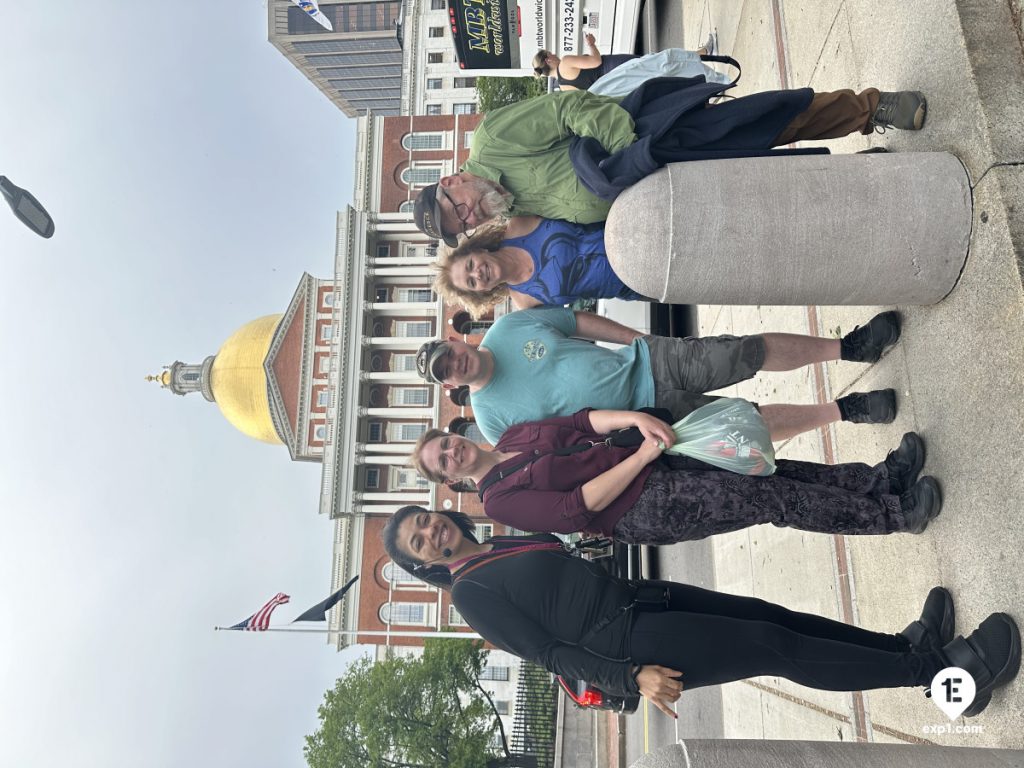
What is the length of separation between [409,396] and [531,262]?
28.7 meters

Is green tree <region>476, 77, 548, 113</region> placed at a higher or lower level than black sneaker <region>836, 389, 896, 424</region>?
higher

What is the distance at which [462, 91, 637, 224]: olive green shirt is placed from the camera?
397cm

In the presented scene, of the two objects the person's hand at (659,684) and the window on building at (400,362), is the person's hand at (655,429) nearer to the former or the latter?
the person's hand at (659,684)

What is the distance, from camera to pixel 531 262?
178 inches

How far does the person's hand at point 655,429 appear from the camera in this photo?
374cm

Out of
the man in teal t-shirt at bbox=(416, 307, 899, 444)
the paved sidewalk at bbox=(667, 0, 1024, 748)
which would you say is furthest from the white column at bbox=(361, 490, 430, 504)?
the man in teal t-shirt at bbox=(416, 307, 899, 444)

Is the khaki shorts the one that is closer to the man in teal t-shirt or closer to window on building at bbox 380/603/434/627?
the man in teal t-shirt

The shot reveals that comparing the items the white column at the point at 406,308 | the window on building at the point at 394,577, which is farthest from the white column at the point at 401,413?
the window on building at the point at 394,577

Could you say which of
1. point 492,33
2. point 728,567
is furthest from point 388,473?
point 728,567

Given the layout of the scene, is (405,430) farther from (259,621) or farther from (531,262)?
(531,262)

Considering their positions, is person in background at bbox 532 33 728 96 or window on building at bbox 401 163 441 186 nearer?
person in background at bbox 532 33 728 96

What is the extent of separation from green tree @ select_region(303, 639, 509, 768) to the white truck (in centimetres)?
2215

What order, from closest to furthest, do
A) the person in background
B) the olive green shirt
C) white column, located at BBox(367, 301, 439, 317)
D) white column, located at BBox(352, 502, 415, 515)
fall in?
1. the olive green shirt
2. the person in background
3. white column, located at BBox(352, 502, 415, 515)
4. white column, located at BBox(367, 301, 439, 317)

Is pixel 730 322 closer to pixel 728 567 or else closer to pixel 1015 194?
pixel 728 567
